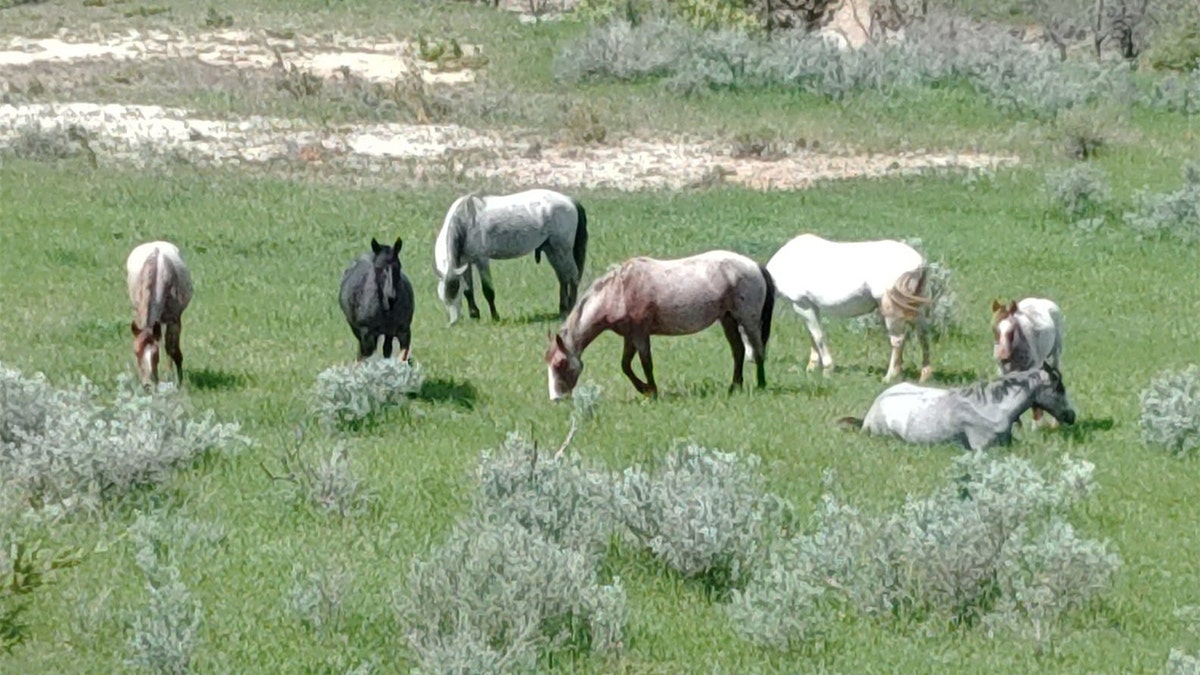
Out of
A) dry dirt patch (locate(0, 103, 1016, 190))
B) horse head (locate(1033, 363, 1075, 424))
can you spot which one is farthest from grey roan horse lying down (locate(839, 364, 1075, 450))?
dry dirt patch (locate(0, 103, 1016, 190))

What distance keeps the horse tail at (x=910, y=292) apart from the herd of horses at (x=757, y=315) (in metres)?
0.01

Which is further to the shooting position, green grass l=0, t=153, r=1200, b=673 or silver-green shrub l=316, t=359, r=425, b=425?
silver-green shrub l=316, t=359, r=425, b=425

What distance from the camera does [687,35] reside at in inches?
1463

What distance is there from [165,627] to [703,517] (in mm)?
2884

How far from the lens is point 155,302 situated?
1499cm

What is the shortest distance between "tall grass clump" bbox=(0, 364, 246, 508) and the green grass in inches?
9.4

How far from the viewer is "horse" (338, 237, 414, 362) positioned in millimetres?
14992

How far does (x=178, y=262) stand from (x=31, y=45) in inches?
981

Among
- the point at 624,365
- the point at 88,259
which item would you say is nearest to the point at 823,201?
the point at 88,259

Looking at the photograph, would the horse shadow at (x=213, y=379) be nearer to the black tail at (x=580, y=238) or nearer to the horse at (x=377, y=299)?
the horse at (x=377, y=299)

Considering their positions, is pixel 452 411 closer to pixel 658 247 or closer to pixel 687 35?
pixel 658 247

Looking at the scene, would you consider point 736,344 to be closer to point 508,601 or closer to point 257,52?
point 508,601

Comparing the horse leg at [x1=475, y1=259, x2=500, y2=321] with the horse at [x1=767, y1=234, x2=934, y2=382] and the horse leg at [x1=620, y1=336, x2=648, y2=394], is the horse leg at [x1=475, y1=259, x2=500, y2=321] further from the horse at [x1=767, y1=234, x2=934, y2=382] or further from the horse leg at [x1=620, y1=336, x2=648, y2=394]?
the horse leg at [x1=620, y1=336, x2=648, y2=394]

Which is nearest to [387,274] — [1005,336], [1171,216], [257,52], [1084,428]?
[1005,336]
